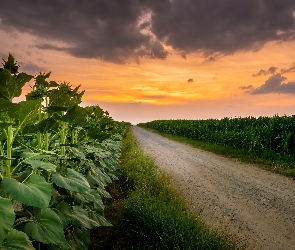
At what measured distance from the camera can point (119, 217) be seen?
14.3ft

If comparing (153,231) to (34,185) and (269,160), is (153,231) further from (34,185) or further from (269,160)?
(269,160)

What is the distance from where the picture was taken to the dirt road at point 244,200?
15.1ft

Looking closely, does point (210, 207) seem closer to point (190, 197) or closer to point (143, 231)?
point (190, 197)

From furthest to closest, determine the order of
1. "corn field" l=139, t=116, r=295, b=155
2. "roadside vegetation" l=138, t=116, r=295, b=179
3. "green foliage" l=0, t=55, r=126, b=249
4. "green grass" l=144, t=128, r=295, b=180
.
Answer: "corn field" l=139, t=116, r=295, b=155 → "roadside vegetation" l=138, t=116, r=295, b=179 → "green grass" l=144, t=128, r=295, b=180 → "green foliage" l=0, t=55, r=126, b=249

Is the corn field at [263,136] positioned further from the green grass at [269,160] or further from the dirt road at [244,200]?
the dirt road at [244,200]

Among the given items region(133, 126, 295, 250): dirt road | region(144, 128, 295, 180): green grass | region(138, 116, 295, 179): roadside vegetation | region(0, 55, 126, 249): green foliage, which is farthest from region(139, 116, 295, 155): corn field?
region(0, 55, 126, 249): green foliage

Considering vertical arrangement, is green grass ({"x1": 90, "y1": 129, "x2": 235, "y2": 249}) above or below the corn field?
below

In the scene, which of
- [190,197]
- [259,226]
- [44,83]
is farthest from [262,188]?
[44,83]

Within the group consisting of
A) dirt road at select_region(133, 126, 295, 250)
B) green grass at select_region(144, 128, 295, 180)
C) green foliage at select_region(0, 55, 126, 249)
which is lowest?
dirt road at select_region(133, 126, 295, 250)

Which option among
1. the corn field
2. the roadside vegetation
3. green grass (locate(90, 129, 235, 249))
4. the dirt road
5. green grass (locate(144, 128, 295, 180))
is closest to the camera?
green grass (locate(90, 129, 235, 249))

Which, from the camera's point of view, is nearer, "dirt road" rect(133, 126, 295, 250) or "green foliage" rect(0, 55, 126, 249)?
"green foliage" rect(0, 55, 126, 249)

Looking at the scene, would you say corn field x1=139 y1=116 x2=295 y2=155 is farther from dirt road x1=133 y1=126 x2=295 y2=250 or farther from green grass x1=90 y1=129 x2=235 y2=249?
green grass x1=90 y1=129 x2=235 y2=249

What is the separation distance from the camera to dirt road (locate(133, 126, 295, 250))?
4.60m

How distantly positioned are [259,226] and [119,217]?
8.17 feet
